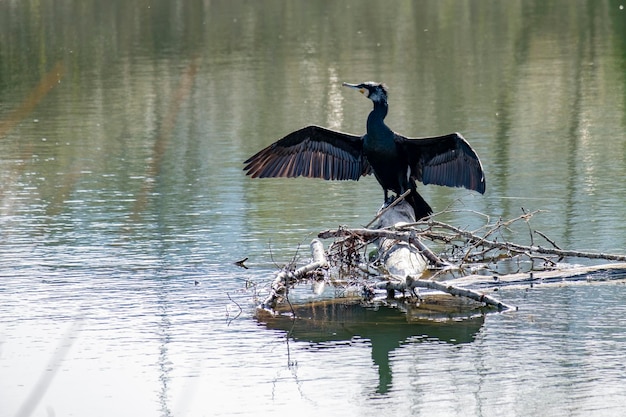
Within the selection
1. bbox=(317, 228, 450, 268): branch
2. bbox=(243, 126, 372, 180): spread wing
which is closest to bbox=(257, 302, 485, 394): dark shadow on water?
bbox=(317, 228, 450, 268): branch

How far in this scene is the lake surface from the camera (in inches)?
272

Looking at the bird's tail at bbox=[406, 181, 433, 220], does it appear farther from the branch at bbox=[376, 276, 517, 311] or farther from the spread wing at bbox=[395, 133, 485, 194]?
the branch at bbox=[376, 276, 517, 311]

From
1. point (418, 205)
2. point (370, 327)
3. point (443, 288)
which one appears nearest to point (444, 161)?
point (418, 205)

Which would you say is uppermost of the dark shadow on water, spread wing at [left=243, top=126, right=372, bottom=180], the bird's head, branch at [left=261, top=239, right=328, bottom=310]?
the bird's head

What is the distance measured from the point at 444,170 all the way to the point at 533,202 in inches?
87.6

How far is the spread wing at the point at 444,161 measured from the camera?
9891mm

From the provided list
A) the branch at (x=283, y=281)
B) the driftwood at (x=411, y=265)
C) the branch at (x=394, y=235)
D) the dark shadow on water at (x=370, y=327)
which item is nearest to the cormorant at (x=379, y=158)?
the driftwood at (x=411, y=265)

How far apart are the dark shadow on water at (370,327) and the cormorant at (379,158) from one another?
5.76 ft

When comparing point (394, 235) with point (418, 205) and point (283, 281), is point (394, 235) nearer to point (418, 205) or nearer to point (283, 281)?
point (283, 281)

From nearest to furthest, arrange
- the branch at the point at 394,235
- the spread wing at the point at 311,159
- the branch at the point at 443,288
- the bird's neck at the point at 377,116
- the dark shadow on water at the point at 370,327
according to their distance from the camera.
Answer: the dark shadow on water at the point at 370,327, the branch at the point at 443,288, the branch at the point at 394,235, the bird's neck at the point at 377,116, the spread wing at the point at 311,159

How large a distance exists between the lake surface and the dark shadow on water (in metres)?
0.02

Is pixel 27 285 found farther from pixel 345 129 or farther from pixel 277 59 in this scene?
pixel 277 59

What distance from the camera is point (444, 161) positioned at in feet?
33.1

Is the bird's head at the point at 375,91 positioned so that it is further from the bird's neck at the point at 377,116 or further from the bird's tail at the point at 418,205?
the bird's tail at the point at 418,205
